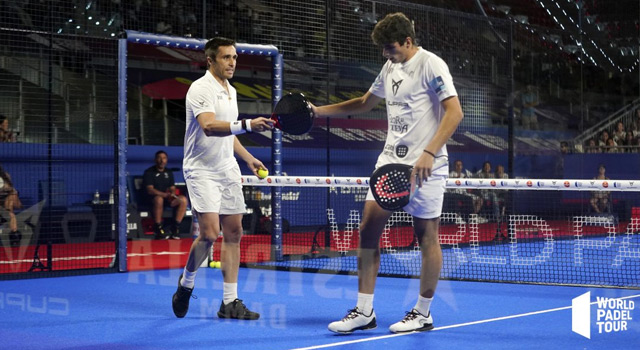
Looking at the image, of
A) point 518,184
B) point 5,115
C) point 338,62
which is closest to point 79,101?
point 5,115

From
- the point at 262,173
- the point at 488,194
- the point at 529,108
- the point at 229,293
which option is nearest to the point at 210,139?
the point at 262,173

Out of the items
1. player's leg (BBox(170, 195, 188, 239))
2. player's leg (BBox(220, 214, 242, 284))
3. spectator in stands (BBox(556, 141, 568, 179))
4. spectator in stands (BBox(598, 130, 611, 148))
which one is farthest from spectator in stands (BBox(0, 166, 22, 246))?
spectator in stands (BBox(598, 130, 611, 148))

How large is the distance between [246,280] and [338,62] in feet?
12.0

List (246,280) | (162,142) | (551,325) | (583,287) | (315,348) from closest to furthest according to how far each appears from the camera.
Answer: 1. (315,348)
2. (551,325)
3. (583,287)
4. (246,280)
5. (162,142)

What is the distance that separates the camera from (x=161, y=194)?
A: 14.6 m

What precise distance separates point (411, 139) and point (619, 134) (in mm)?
16633

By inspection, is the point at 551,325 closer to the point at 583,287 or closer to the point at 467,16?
the point at 583,287

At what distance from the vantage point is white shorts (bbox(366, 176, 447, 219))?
19.4ft

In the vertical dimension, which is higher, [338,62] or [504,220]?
[338,62]

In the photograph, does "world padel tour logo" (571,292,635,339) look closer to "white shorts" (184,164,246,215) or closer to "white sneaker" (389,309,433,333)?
"white sneaker" (389,309,433,333)

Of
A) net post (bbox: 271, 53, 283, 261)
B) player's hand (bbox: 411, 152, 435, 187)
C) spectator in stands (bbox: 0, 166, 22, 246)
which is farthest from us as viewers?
spectator in stands (bbox: 0, 166, 22, 246)

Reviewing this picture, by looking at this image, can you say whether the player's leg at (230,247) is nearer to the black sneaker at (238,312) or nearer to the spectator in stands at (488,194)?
the black sneaker at (238,312)

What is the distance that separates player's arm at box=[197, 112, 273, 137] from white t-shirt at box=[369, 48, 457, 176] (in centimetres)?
84

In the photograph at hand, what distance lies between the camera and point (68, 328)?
20.8 ft
